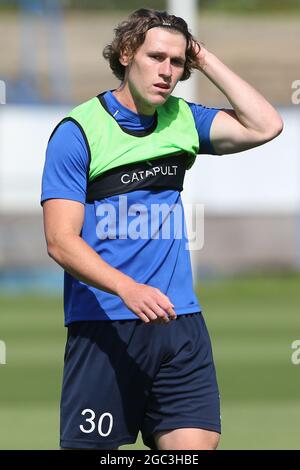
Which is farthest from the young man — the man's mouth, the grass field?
the grass field

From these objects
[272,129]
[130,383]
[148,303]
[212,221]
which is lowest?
[130,383]

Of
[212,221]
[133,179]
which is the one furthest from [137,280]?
[212,221]

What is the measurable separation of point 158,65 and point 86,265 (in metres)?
0.96

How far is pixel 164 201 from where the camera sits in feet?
18.9

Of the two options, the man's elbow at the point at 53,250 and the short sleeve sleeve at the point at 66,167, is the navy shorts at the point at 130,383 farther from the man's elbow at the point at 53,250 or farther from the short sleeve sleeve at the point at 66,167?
the short sleeve sleeve at the point at 66,167

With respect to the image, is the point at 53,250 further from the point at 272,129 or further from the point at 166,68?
the point at 272,129

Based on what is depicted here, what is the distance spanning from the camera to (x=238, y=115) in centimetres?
596

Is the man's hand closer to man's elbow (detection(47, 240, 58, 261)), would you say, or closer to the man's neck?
man's elbow (detection(47, 240, 58, 261))

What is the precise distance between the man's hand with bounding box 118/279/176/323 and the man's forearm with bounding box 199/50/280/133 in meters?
1.15

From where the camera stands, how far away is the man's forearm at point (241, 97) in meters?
5.91

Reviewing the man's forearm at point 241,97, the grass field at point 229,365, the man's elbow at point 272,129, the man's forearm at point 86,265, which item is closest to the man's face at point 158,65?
→ the man's forearm at point 241,97

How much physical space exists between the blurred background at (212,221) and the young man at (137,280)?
10.6ft

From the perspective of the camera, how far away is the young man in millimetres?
5652

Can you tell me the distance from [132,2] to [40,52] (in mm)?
3588
